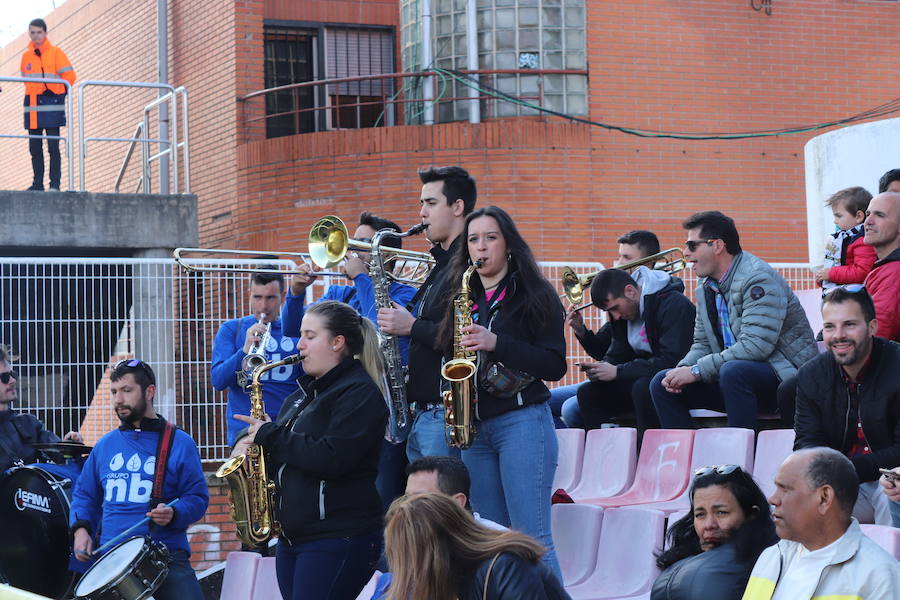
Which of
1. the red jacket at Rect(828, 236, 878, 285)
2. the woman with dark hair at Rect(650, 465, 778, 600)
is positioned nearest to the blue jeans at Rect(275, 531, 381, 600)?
the woman with dark hair at Rect(650, 465, 778, 600)

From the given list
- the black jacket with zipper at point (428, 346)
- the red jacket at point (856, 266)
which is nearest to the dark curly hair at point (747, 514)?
the black jacket with zipper at point (428, 346)

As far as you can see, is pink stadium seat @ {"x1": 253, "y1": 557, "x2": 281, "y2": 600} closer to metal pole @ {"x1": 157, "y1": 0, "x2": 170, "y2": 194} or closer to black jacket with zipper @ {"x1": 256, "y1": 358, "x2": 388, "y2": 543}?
black jacket with zipper @ {"x1": 256, "y1": 358, "x2": 388, "y2": 543}

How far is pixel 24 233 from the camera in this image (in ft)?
38.7

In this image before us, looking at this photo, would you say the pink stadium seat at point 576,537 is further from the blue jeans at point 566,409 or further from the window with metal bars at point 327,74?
the window with metal bars at point 327,74

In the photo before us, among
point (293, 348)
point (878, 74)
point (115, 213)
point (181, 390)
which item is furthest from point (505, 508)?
point (878, 74)

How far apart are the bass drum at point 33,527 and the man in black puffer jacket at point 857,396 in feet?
15.2

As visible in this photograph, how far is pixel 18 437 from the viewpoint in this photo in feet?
26.9

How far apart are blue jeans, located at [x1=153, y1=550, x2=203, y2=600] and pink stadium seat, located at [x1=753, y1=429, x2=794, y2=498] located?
294 cm

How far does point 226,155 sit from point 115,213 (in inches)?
127

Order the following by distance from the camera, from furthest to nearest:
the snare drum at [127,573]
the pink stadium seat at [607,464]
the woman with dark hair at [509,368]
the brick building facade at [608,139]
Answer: the brick building facade at [608,139] < the pink stadium seat at [607,464] < the snare drum at [127,573] < the woman with dark hair at [509,368]

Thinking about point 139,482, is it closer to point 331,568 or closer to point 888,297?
point 331,568

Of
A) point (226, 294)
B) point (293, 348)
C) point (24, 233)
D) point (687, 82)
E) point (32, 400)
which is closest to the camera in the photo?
point (293, 348)

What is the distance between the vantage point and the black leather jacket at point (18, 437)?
8023mm

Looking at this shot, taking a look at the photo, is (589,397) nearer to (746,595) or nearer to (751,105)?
(746,595)
